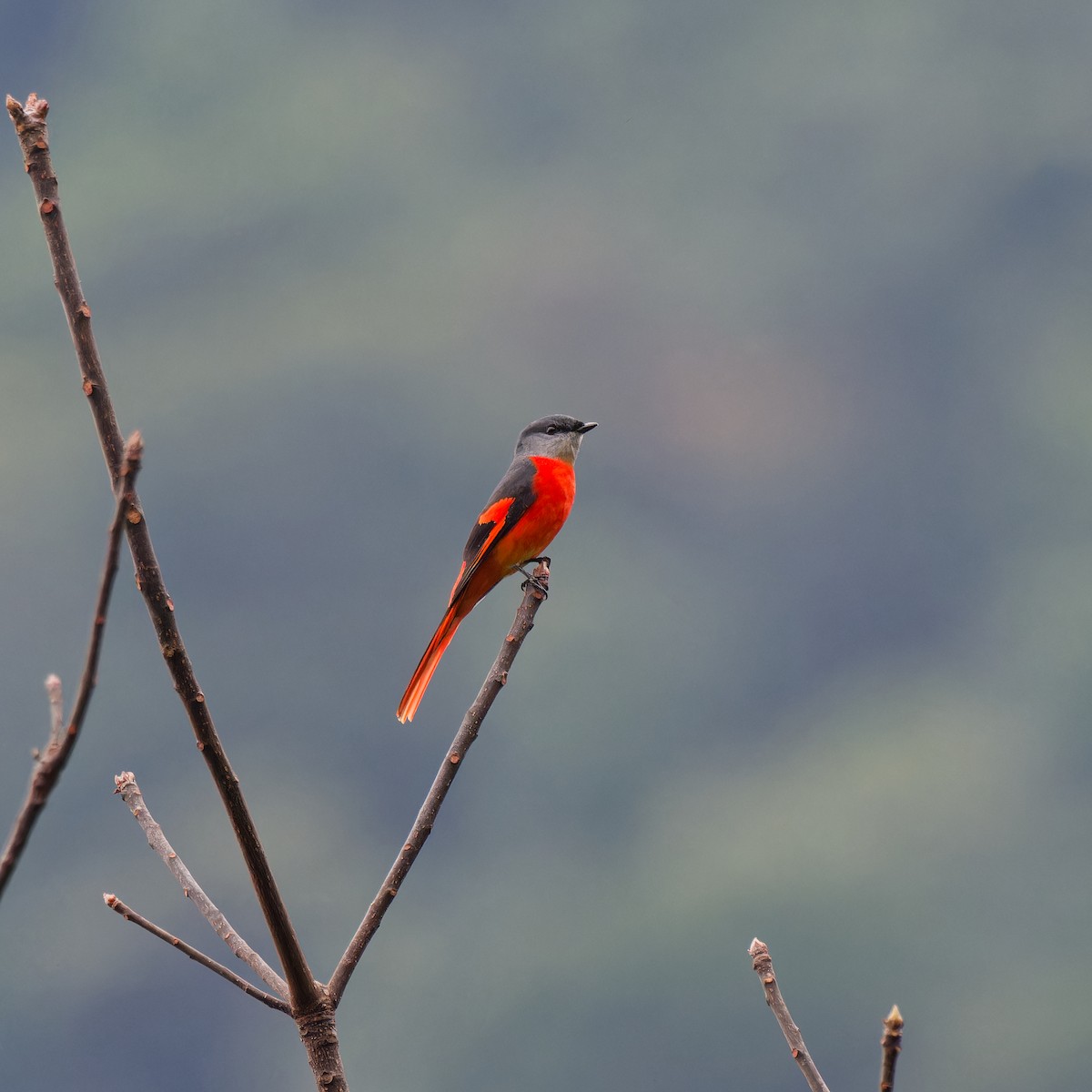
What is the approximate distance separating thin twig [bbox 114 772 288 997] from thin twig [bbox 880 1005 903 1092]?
133 centimetres

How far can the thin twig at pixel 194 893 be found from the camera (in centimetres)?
307

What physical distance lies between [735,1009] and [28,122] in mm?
133540

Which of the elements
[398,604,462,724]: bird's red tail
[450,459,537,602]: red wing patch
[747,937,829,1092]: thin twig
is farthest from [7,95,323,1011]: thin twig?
[450,459,537,602]: red wing patch

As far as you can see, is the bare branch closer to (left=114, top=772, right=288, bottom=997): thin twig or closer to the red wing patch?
(left=114, top=772, right=288, bottom=997): thin twig

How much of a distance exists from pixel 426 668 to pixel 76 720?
366 cm

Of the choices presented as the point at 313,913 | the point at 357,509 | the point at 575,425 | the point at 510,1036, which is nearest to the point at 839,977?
the point at 510,1036

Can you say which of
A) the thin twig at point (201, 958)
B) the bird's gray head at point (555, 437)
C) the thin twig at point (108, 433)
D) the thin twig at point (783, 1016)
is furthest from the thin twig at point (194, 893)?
the bird's gray head at point (555, 437)

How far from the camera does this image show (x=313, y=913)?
130m

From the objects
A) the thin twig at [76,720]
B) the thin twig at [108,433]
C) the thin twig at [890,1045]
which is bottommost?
the thin twig at [890,1045]

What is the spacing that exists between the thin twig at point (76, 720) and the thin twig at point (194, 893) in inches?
51.5

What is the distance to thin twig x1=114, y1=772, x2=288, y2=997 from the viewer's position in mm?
3074

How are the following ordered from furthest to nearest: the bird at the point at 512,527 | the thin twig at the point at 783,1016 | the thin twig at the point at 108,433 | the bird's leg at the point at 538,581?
the bird at the point at 512,527, the bird's leg at the point at 538,581, the thin twig at the point at 783,1016, the thin twig at the point at 108,433

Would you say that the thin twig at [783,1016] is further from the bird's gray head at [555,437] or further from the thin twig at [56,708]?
the bird's gray head at [555,437]

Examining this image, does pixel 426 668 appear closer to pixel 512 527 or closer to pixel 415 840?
pixel 512 527
